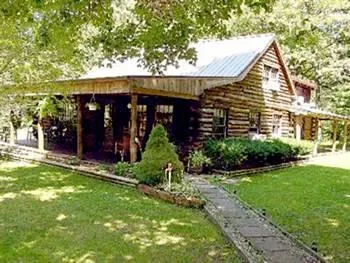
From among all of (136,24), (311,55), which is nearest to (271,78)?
(311,55)

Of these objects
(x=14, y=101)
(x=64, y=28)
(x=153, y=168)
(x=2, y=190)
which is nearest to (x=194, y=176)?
(x=153, y=168)

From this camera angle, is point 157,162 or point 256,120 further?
point 256,120

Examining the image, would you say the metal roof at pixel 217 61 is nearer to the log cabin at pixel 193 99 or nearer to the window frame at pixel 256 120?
the log cabin at pixel 193 99

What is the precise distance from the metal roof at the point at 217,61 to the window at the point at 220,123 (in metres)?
1.67

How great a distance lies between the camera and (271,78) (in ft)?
69.8

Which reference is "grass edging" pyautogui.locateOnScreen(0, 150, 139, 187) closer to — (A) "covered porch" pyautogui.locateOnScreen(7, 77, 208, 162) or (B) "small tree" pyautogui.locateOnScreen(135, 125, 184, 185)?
(B) "small tree" pyautogui.locateOnScreen(135, 125, 184, 185)

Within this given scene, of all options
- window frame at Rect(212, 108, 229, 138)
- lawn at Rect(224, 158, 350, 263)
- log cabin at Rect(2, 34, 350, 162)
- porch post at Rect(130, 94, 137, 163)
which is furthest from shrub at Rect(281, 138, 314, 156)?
porch post at Rect(130, 94, 137, 163)

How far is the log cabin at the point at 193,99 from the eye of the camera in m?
14.5

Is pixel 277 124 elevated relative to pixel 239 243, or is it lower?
elevated

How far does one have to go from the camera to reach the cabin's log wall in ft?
55.1

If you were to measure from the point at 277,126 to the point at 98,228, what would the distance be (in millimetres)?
16455

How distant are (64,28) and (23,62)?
536 centimetres

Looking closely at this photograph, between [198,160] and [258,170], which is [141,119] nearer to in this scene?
[198,160]

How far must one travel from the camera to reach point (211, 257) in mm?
6453
